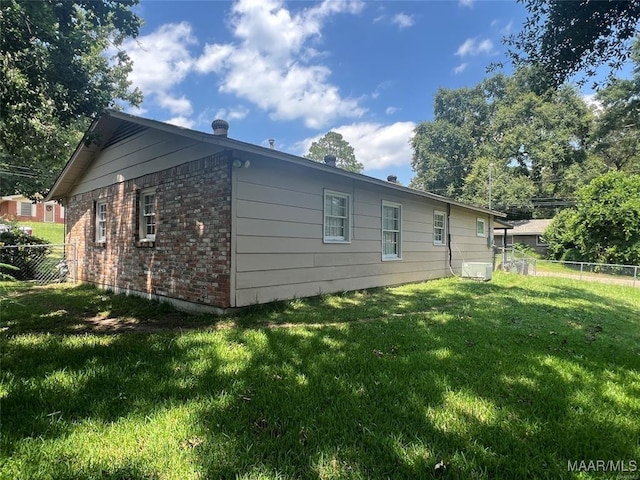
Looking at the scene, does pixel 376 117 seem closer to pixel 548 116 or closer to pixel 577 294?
pixel 548 116

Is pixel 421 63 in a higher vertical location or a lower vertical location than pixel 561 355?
higher

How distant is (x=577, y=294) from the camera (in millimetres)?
10016

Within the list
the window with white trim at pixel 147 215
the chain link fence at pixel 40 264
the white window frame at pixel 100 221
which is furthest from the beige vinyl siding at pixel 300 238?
the chain link fence at pixel 40 264

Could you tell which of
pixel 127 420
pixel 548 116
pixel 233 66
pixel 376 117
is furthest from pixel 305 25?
pixel 548 116

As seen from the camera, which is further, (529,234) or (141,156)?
(529,234)

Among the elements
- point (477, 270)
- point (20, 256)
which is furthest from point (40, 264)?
point (477, 270)

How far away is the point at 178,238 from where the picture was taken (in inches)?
281

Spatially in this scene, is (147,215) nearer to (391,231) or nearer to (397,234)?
(391,231)

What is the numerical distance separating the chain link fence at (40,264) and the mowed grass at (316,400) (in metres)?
6.61

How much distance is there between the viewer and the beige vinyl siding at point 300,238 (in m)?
6.41

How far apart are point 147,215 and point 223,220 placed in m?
3.20

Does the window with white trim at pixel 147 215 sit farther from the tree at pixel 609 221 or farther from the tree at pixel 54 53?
the tree at pixel 609 221

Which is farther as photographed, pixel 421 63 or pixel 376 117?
pixel 376 117

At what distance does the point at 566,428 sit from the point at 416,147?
41.5 m
